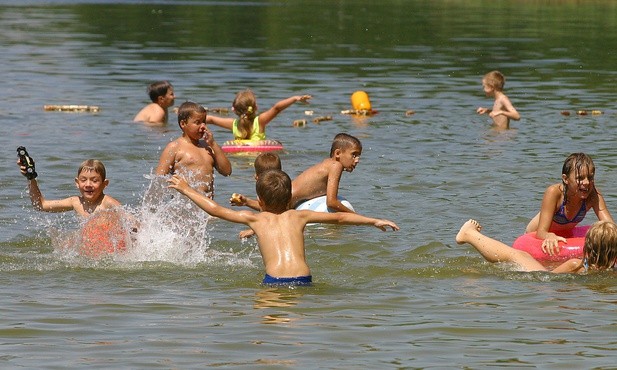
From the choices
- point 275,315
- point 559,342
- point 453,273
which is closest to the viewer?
point 559,342

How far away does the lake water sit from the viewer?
25.6ft

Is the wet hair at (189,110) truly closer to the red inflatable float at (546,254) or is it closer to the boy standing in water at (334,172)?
the boy standing in water at (334,172)

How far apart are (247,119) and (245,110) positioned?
0.45 ft

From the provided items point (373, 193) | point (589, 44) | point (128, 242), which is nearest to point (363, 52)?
point (589, 44)

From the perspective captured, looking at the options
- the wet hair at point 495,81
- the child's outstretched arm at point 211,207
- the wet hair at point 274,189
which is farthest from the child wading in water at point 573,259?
the wet hair at point 495,81

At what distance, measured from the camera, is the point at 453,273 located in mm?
10125

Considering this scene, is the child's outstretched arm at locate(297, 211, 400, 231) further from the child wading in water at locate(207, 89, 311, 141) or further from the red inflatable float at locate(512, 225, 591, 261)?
the child wading in water at locate(207, 89, 311, 141)

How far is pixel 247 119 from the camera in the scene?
1661 centimetres

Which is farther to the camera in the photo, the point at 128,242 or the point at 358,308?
the point at 128,242

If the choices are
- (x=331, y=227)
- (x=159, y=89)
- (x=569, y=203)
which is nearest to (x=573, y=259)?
(x=569, y=203)

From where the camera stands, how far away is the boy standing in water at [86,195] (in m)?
10.2

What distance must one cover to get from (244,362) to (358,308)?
5.12 feet

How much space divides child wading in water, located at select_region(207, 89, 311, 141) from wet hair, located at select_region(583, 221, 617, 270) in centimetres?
739

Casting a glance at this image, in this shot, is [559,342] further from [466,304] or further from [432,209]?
[432,209]
